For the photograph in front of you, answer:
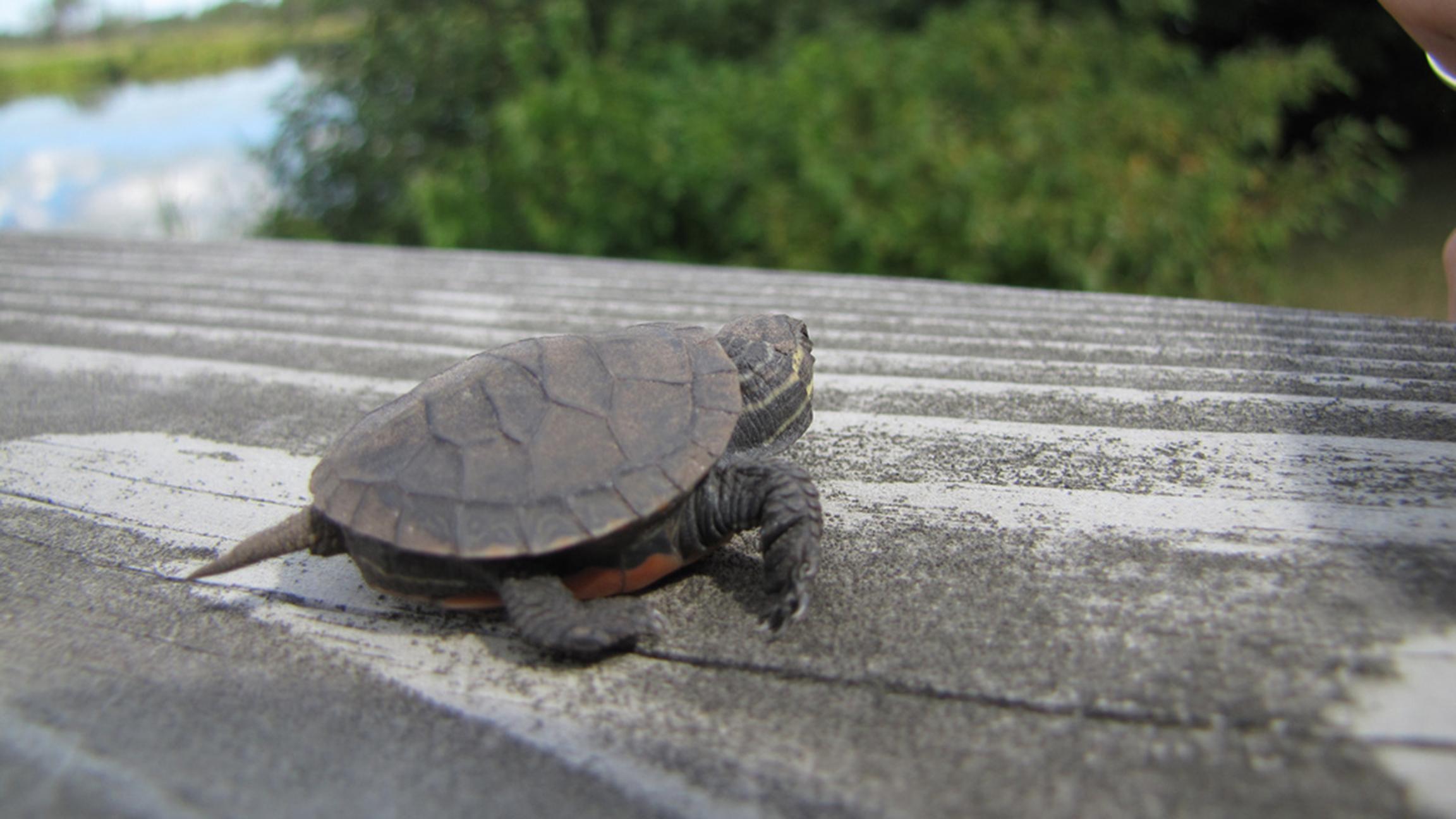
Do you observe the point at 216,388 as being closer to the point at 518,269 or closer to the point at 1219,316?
the point at 518,269

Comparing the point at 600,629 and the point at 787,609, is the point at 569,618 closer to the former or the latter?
the point at 600,629

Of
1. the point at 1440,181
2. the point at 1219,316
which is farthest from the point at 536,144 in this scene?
the point at 1440,181

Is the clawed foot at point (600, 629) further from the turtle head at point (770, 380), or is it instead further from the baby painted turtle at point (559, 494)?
the turtle head at point (770, 380)

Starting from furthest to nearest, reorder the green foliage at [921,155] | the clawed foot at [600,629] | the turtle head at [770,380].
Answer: the green foliage at [921,155]
the turtle head at [770,380]
the clawed foot at [600,629]

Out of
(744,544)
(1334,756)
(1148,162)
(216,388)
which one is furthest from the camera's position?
(1148,162)

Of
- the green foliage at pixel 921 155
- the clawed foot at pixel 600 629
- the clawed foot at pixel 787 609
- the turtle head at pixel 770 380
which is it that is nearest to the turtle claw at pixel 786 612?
the clawed foot at pixel 787 609

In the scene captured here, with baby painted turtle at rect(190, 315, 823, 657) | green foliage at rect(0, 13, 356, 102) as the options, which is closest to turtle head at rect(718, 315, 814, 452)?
baby painted turtle at rect(190, 315, 823, 657)

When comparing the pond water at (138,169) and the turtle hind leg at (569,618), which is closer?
the turtle hind leg at (569,618)
